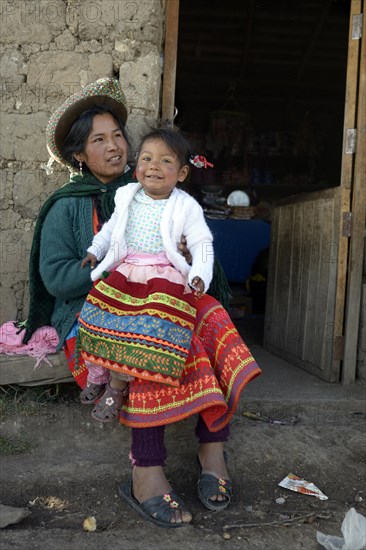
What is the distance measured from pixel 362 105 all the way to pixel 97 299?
2278 mm

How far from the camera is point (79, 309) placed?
273 cm

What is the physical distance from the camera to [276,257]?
4.55m

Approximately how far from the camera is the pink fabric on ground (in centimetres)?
288

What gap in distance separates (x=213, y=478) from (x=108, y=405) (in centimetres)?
53

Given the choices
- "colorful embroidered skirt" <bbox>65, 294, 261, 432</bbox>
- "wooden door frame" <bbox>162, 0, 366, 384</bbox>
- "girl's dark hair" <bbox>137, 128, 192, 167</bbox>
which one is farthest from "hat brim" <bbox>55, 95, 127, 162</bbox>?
"wooden door frame" <bbox>162, 0, 366, 384</bbox>

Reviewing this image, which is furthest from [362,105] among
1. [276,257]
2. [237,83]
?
[237,83]

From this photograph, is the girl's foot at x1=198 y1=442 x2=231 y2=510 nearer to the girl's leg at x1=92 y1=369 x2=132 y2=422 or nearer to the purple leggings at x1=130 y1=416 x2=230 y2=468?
the purple leggings at x1=130 y1=416 x2=230 y2=468

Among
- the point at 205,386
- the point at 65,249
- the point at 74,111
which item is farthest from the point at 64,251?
the point at 205,386

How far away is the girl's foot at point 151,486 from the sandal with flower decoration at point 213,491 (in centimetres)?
14

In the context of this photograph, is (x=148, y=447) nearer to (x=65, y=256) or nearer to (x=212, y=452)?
(x=212, y=452)

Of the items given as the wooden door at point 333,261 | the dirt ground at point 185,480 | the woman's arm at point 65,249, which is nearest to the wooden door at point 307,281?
the wooden door at point 333,261

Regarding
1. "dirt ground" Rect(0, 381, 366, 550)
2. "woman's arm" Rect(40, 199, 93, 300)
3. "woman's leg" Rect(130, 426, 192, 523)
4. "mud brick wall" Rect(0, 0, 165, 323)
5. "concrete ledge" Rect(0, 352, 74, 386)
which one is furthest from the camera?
"mud brick wall" Rect(0, 0, 165, 323)

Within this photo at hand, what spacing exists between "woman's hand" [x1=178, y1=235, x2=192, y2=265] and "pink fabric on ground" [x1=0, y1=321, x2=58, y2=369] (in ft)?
2.90

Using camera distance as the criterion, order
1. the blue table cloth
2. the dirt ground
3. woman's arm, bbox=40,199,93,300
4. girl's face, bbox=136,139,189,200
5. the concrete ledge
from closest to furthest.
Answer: the dirt ground < girl's face, bbox=136,139,189,200 < woman's arm, bbox=40,199,93,300 < the concrete ledge < the blue table cloth
